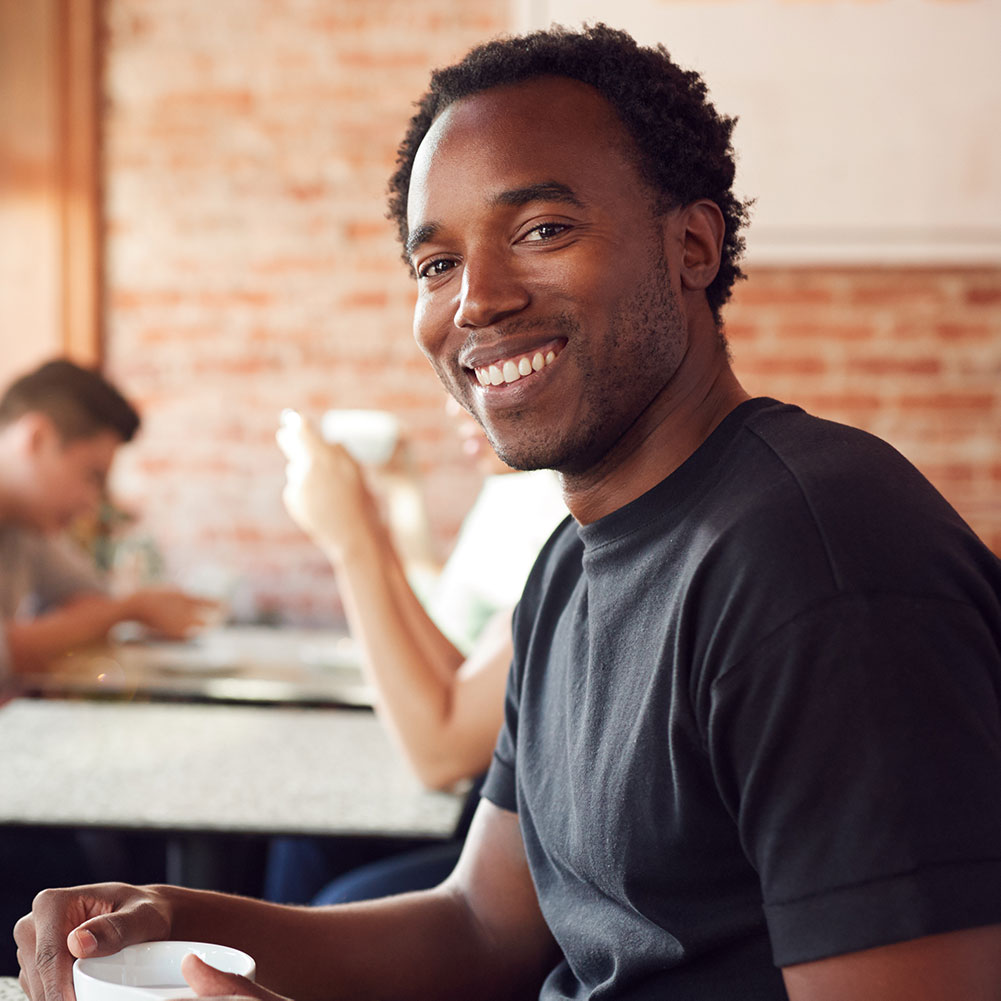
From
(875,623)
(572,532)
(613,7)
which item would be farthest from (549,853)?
(613,7)

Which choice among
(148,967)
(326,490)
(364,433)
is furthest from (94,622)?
(148,967)

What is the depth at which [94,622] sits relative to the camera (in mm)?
2268

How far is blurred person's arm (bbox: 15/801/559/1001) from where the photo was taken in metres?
0.78

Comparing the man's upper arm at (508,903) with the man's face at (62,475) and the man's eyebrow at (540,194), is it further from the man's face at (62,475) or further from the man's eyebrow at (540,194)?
the man's face at (62,475)

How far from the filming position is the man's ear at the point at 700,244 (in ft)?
2.56

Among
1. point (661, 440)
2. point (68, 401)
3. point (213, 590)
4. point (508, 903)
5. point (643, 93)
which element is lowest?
point (213, 590)

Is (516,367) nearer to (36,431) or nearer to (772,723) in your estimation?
(772,723)

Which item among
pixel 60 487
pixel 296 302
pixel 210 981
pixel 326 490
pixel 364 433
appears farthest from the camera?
pixel 296 302

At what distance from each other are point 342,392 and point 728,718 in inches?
109

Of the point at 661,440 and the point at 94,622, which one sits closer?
the point at 661,440

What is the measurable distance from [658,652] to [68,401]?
1991 mm

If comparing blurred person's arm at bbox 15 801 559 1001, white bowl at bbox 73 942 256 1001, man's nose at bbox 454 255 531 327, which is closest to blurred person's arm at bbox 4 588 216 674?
blurred person's arm at bbox 15 801 559 1001

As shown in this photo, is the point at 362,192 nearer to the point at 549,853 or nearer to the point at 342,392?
the point at 342,392

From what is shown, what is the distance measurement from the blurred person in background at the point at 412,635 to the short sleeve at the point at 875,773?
2.63ft
